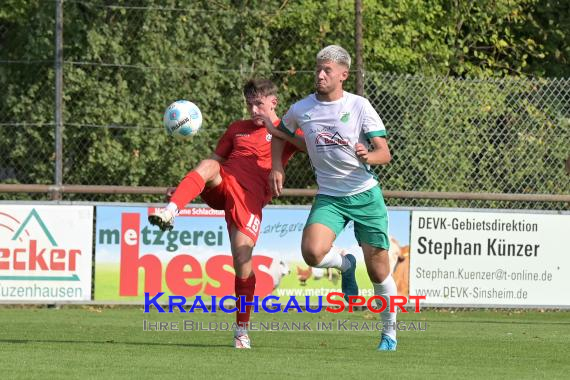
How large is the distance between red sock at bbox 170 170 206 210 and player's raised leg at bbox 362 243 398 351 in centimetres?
124

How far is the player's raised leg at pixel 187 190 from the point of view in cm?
822

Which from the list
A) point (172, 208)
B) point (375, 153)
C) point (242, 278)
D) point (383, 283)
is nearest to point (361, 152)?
point (375, 153)

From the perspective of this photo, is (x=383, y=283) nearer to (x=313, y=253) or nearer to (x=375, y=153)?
(x=313, y=253)

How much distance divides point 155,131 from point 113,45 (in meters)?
1.14

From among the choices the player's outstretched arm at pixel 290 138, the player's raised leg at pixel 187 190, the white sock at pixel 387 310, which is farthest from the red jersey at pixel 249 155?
the white sock at pixel 387 310

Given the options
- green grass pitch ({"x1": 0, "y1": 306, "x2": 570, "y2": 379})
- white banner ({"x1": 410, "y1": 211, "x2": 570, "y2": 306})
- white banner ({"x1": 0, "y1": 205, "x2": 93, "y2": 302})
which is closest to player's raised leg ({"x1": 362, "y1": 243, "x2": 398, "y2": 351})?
green grass pitch ({"x1": 0, "y1": 306, "x2": 570, "y2": 379})

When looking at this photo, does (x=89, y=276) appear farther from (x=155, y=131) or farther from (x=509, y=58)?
(x=509, y=58)

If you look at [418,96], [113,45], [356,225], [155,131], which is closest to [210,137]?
[155,131]

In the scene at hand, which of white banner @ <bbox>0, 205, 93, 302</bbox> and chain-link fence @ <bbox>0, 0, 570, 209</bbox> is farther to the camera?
chain-link fence @ <bbox>0, 0, 570, 209</bbox>

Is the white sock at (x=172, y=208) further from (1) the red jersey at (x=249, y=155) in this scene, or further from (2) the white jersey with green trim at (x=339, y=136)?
(2) the white jersey with green trim at (x=339, y=136)

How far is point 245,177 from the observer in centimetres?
922

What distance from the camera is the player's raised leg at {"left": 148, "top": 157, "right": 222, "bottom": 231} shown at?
27.0 feet

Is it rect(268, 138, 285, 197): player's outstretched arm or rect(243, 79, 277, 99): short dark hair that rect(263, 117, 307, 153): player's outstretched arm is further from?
rect(243, 79, 277, 99): short dark hair

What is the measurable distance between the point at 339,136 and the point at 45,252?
5.92 m
